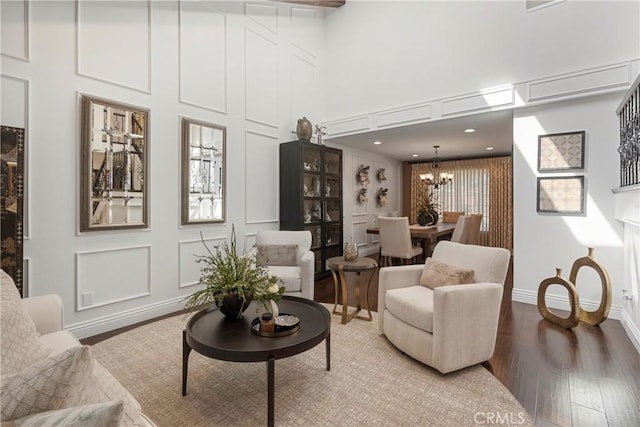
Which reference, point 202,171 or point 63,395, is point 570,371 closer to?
point 63,395

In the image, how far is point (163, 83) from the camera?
3.29 metres

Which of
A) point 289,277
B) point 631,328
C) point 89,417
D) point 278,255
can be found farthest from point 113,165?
point 631,328

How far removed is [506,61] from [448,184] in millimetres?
4344

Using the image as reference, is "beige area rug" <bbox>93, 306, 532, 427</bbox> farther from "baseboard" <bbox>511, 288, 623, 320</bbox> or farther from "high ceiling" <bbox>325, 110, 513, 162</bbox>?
"high ceiling" <bbox>325, 110, 513, 162</bbox>

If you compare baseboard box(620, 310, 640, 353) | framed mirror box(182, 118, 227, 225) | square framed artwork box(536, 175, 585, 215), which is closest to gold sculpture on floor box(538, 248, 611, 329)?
baseboard box(620, 310, 640, 353)

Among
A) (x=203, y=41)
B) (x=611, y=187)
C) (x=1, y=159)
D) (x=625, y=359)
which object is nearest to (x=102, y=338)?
(x=1, y=159)

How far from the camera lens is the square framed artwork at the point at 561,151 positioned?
3308 mm

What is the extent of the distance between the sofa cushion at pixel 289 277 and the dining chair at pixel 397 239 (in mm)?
1995

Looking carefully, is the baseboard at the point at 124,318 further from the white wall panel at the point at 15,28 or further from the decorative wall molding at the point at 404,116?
the decorative wall molding at the point at 404,116

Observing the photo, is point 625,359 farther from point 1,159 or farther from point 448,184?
point 448,184

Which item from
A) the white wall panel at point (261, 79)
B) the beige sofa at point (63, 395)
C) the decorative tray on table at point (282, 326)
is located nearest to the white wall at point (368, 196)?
the white wall panel at point (261, 79)

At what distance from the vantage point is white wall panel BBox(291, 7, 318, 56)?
4930 mm

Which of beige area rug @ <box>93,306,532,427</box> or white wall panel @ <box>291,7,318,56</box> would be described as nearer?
beige area rug @ <box>93,306,532,427</box>

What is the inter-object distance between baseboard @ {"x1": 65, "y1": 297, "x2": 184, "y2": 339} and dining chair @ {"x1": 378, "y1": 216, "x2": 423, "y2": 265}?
303 cm
